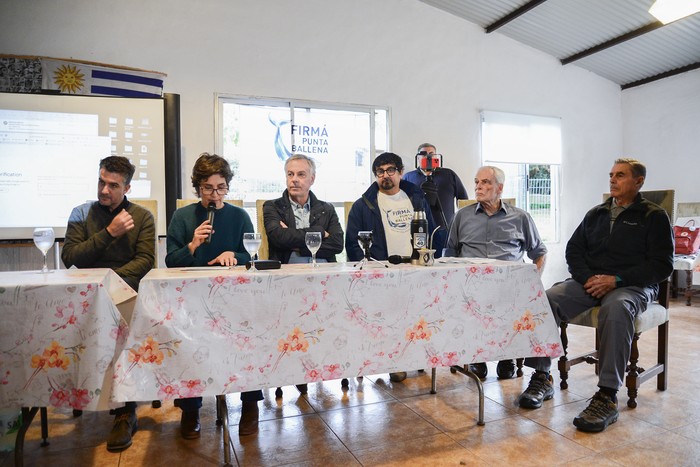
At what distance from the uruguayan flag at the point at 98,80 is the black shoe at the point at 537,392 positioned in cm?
371

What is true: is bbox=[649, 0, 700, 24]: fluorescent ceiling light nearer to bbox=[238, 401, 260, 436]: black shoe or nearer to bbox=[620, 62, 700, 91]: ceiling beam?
bbox=[620, 62, 700, 91]: ceiling beam

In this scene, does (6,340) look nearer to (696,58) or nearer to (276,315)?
(276,315)

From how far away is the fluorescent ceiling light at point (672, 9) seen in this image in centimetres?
423

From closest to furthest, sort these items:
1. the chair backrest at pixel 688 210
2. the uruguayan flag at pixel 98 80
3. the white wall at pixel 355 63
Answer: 1. the uruguayan flag at pixel 98 80
2. the white wall at pixel 355 63
3. the chair backrest at pixel 688 210

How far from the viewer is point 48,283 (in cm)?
150

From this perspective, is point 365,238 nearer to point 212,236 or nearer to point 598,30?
point 212,236

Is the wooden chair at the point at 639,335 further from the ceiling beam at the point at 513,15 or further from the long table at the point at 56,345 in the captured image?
the ceiling beam at the point at 513,15

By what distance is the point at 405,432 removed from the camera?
2006mm

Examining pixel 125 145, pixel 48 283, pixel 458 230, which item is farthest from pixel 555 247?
pixel 48 283

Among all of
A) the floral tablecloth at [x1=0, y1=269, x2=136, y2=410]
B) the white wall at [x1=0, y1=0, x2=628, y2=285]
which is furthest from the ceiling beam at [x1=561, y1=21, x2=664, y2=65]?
the floral tablecloth at [x1=0, y1=269, x2=136, y2=410]

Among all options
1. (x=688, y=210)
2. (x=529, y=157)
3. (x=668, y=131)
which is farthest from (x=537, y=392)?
(x=668, y=131)

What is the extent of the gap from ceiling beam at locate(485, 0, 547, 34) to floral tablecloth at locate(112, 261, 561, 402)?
13.3 ft

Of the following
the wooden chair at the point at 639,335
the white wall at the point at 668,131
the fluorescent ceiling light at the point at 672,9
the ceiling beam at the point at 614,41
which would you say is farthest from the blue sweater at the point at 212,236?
the white wall at the point at 668,131

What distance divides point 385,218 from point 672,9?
12.4ft
